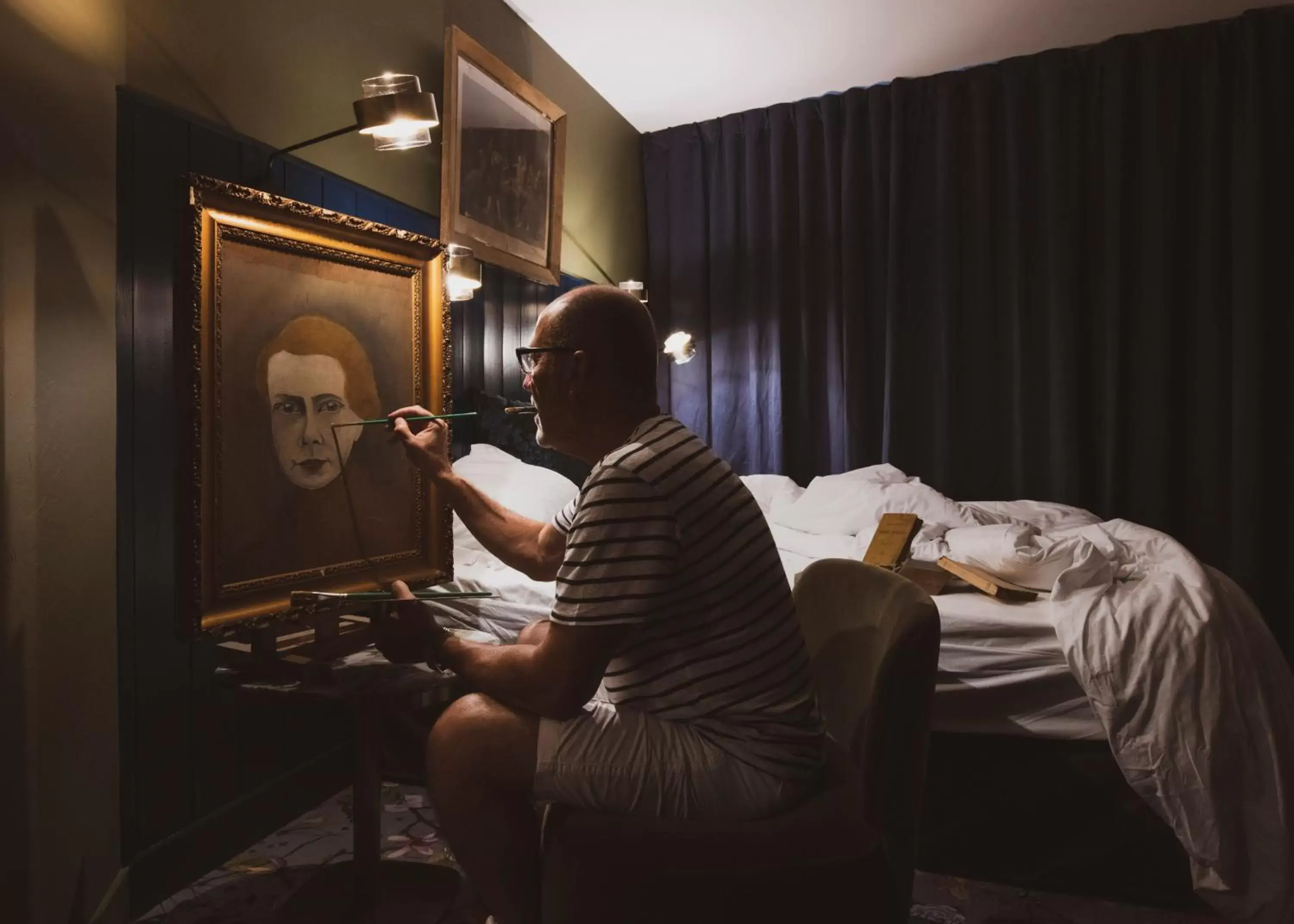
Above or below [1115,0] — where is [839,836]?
below

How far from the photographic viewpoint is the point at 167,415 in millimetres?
1687

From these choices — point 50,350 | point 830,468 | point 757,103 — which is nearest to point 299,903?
point 50,350

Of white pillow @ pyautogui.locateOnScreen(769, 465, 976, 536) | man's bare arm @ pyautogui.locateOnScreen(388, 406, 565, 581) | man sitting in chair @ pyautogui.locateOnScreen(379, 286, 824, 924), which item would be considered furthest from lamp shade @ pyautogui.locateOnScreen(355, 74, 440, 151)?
white pillow @ pyautogui.locateOnScreen(769, 465, 976, 536)

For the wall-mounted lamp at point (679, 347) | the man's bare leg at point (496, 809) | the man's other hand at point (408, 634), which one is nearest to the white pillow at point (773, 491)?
the wall-mounted lamp at point (679, 347)

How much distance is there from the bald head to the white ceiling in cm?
249

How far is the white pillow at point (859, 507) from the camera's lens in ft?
9.20

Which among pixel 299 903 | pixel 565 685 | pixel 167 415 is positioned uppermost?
pixel 167 415

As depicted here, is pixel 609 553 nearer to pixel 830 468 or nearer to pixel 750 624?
pixel 750 624

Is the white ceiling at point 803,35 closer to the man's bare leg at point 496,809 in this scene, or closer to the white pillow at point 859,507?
the white pillow at point 859,507

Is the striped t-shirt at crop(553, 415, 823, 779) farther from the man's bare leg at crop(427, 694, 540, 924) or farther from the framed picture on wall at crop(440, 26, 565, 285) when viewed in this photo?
the framed picture on wall at crop(440, 26, 565, 285)

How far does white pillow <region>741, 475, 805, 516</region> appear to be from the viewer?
3242 millimetres

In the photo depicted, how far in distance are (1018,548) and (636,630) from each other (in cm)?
131

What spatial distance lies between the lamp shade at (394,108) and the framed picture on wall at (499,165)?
820mm

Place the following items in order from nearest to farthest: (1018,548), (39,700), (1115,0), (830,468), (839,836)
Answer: (839,836)
(39,700)
(1018,548)
(1115,0)
(830,468)
